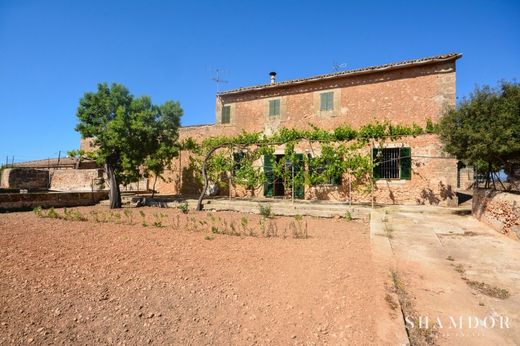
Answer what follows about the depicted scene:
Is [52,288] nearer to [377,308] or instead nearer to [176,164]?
[377,308]

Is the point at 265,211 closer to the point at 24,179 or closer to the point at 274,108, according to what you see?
the point at 274,108

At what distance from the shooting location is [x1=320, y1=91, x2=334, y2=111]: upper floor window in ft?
43.3

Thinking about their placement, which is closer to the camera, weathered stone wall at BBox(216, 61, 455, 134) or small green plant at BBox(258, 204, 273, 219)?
small green plant at BBox(258, 204, 273, 219)

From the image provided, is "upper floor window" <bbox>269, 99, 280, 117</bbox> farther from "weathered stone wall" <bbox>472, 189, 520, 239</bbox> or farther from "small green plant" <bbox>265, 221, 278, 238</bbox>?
"weathered stone wall" <bbox>472, 189, 520, 239</bbox>

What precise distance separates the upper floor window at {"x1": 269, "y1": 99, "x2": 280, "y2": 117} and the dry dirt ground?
9.71 metres

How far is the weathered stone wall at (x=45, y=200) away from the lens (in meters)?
9.99

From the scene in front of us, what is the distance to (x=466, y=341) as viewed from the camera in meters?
2.23

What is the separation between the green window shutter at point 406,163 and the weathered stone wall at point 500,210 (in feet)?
10.3

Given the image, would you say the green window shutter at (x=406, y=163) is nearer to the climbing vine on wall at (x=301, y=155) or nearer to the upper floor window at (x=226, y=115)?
the climbing vine on wall at (x=301, y=155)

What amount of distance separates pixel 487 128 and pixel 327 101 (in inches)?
285

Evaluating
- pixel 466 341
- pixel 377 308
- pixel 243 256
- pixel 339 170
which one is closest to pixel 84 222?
pixel 243 256

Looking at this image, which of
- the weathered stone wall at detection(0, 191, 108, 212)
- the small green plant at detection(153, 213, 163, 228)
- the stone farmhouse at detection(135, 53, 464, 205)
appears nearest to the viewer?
the small green plant at detection(153, 213, 163, 228)

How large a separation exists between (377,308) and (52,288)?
3.59 metres

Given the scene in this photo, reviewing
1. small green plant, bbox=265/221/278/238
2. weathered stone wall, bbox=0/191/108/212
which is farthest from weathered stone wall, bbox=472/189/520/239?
weathered stone wall, bbox=0/191/108/212
